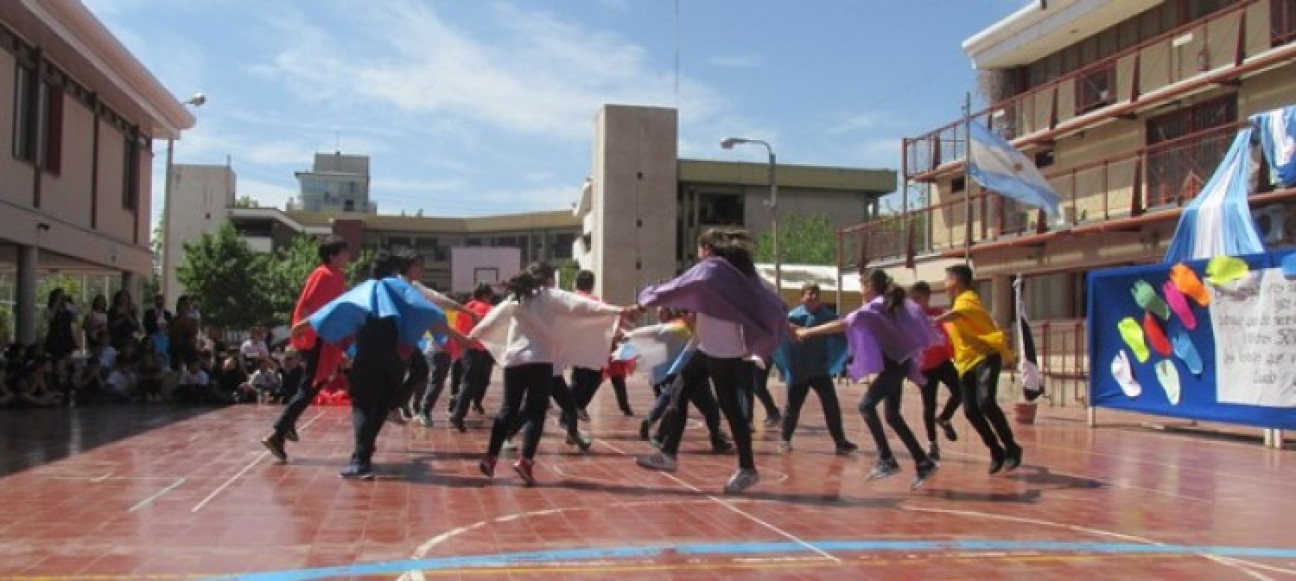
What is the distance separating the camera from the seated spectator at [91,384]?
1747 centimetres

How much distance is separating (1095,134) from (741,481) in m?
21.2

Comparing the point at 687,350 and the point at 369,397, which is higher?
the point at 687,350

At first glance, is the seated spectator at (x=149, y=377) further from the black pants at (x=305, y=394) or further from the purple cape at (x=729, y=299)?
the purple cape at (x=729, y=299)

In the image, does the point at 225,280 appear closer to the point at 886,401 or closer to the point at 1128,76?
the point at 1128,76

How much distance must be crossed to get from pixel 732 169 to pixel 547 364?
208 feet

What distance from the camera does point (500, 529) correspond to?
259 inches

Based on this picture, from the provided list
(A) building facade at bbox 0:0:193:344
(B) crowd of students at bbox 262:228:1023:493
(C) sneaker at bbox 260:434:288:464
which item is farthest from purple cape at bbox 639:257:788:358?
(A) building facade at bbox 0:0:193:344

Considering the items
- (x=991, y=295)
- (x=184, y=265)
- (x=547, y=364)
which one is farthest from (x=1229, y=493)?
(x=184, y=265)

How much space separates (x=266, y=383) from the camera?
731 inches

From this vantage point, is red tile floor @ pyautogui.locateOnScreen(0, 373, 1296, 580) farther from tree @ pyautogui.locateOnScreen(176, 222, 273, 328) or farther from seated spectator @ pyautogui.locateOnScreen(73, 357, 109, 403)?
tree @ pyautogui.locateOnScreen(176, 222, 273, 328)

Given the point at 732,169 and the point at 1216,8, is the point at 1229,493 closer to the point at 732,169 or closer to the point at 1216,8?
the point at 1216,8

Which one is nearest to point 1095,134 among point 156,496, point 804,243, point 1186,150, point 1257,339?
point 1186,150

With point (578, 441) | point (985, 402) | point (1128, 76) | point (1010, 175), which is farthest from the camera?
point (1128, 76)

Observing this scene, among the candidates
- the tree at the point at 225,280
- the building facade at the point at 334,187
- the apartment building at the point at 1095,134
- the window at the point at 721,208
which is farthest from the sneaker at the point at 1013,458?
the building facade at the point at 334,187
